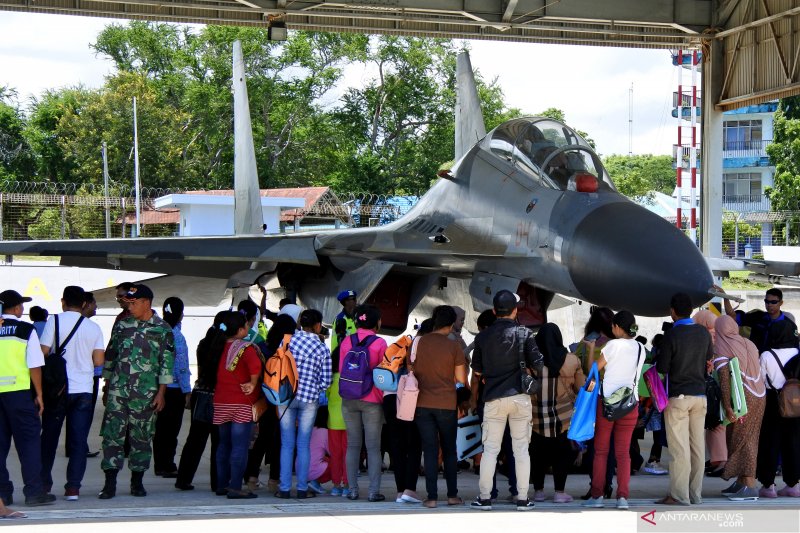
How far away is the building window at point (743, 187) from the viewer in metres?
66.9

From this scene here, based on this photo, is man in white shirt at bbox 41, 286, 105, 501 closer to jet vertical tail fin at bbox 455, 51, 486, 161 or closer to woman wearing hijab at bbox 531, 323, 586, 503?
woman wearing hijab at bbox 531, 323, 586, 503

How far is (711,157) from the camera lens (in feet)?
63.3

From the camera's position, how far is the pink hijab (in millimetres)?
8070

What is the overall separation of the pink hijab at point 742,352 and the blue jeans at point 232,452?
3951mm

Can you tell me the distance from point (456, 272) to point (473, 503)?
4132mm

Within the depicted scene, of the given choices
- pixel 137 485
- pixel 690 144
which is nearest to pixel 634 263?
pixel 137 485

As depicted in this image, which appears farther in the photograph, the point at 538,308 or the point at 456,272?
Answer: the point at 456,272

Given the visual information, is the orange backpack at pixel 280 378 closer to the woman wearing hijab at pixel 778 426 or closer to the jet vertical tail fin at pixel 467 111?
the woman wearing hijab at pixel 778 426

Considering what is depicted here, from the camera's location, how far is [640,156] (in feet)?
400

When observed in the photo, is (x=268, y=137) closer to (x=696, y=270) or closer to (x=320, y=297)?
(x=320, y=297)

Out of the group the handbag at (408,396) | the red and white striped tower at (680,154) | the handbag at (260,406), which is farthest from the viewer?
the red and white striped tower at (680,154)

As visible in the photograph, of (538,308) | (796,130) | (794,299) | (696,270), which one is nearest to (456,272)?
(538,308)

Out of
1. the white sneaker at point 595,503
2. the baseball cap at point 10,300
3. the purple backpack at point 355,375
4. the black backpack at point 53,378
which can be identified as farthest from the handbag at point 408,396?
the baseball cap at point 10,300

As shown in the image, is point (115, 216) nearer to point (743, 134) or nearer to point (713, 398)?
point (743, 134)
